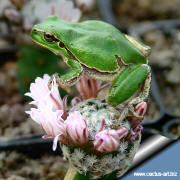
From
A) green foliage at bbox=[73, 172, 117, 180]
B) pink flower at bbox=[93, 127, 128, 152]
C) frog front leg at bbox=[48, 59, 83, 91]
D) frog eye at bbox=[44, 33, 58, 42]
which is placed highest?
frog eye at bbox=[44, 33, 58, 42]

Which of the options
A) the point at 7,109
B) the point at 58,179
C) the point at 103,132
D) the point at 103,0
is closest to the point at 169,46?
the point at 103,0

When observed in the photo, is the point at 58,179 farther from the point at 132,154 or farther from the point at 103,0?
the point at 103,0

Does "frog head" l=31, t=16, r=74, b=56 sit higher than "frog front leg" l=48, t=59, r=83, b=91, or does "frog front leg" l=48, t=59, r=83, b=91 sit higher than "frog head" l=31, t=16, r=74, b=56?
"frog head" l=31, t=16, r=74, b=56

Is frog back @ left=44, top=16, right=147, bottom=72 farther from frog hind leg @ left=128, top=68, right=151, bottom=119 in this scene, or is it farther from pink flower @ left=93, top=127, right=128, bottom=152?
pink flower @ left=93, top=127, right=128, bottom=152

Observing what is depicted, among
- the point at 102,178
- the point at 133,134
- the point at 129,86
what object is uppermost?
the point at 129,86

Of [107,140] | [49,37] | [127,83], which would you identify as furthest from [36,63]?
[107,140]

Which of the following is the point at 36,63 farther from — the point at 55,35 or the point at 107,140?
the point at 107,140

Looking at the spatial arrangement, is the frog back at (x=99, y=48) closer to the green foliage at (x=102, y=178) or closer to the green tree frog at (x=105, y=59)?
the green tree frog at (x=105, y=59)

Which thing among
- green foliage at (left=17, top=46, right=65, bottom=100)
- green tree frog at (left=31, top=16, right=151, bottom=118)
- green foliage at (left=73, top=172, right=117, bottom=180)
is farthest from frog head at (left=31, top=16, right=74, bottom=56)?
green foliage at (left=17, top=46, right=65, bottom=100)
